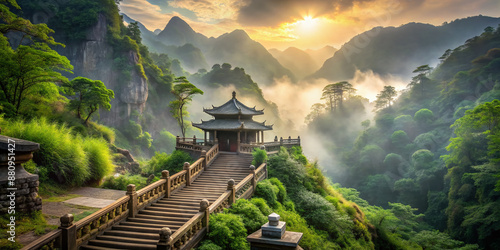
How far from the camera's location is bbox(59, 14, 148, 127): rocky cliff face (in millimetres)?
49219

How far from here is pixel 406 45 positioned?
10819 centimetres

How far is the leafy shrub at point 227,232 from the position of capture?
415 inches

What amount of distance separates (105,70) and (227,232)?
5070 centimetres

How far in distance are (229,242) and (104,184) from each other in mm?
11423

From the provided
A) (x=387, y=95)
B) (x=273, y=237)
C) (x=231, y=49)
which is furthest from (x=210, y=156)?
(x=231, y=49)

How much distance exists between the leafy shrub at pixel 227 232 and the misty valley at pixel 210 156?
57 millimetres

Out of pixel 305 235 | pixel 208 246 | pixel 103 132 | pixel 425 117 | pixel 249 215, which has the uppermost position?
pixel 425 117

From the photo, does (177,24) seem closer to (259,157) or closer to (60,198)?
(259,157)

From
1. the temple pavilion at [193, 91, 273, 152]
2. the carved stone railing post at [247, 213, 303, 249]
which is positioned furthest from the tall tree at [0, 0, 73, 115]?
the carved stone railing post at [247, 213, 303, 249]

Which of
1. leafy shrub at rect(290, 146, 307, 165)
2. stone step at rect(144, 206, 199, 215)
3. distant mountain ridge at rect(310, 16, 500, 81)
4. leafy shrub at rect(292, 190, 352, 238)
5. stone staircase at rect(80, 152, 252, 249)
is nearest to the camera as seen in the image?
stone staircase at rect(80, 152, 252, 249)

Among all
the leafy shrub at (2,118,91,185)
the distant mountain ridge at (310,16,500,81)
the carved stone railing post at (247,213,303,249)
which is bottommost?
the carved stone railing post at (247,213,303,249)

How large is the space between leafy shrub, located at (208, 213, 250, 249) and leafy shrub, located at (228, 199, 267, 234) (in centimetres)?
66

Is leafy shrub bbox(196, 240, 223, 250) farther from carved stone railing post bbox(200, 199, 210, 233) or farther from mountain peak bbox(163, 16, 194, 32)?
mountain peak bbox(163, 16, 194, 32)

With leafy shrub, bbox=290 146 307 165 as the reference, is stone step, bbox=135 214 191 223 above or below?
below
